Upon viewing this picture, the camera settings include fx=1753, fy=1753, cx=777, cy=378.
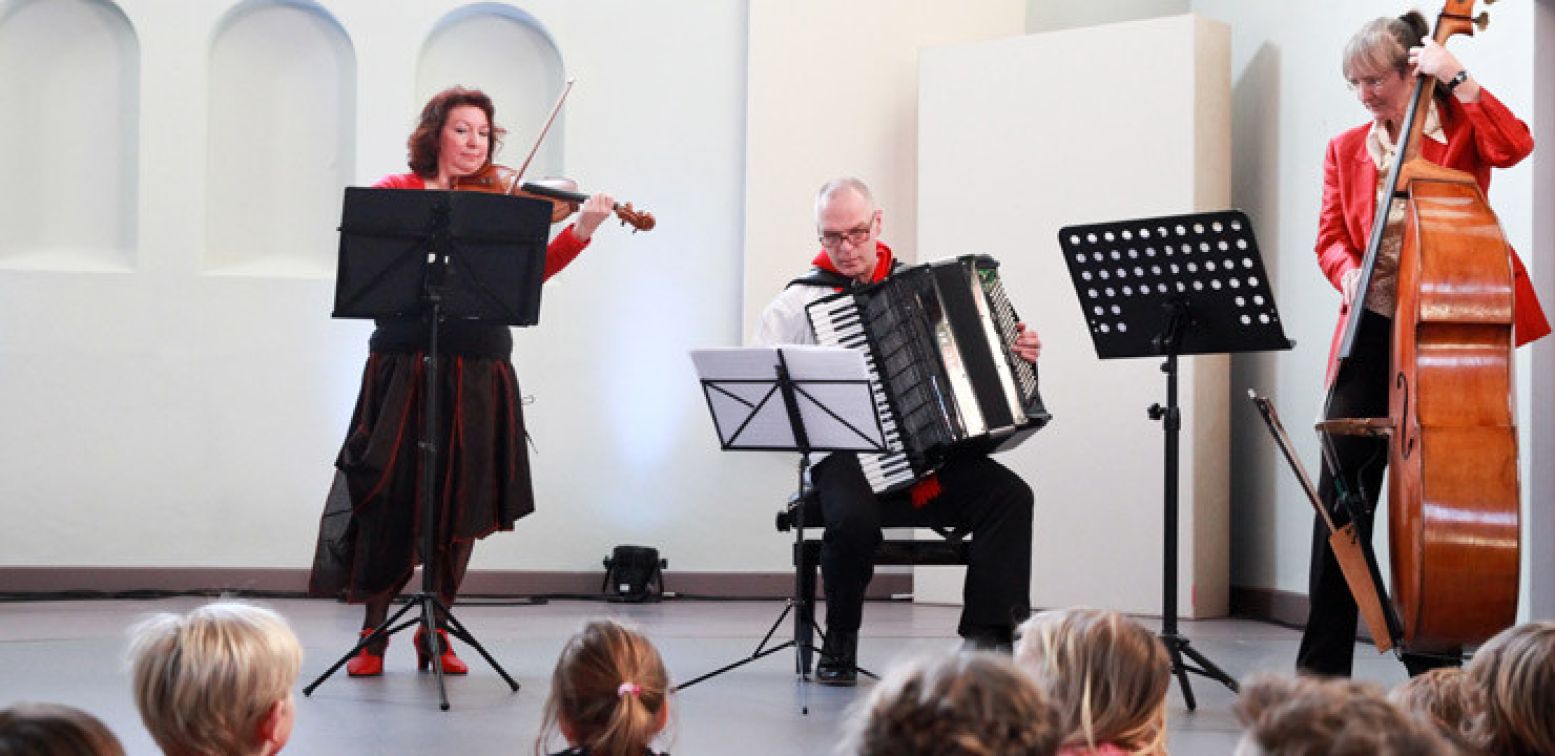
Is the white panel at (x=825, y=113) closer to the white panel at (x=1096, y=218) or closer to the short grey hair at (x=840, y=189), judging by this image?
the white panel at (x=1096, y=218)

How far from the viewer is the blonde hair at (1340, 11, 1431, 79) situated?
4113 millimetres

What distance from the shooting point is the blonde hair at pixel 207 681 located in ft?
6.88

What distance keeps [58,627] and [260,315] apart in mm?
1752

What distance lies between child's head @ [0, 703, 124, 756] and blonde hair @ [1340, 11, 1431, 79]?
3.42m

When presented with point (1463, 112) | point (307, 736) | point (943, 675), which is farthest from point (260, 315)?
point (943, 675)

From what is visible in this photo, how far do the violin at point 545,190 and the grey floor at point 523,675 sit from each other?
131 centimetres

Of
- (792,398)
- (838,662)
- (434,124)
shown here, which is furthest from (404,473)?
(838,662)

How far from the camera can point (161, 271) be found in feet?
24.2

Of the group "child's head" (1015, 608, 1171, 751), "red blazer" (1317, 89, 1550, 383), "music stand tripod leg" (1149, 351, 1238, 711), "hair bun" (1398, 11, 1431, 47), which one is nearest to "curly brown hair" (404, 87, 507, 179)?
"music stand tripod leg" (1149, 351, 1238, 711)

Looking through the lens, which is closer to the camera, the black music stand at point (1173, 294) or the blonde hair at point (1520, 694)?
the blonde hair at point (1520, 694)

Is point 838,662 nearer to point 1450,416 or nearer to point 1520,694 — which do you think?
point 1450,416

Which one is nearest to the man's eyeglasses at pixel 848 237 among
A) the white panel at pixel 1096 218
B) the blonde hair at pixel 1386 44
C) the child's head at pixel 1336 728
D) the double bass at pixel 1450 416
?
the blonde hair at pixel 1386 44

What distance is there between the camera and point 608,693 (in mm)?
2271

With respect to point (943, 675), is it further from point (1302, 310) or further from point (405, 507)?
point (1302, 310)
